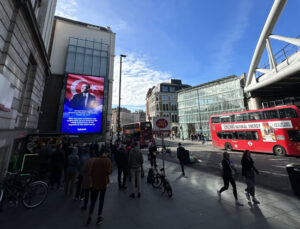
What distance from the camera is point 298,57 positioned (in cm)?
1199

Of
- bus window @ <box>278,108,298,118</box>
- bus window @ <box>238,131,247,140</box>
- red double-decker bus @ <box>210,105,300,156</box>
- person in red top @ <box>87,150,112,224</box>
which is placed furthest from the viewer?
bus window @ <box>238,131,247,140</box>

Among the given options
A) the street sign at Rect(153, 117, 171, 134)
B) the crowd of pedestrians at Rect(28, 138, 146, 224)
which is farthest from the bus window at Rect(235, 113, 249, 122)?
Result: the crowd of pedestrians at Rect(28, 138, 146, 224)

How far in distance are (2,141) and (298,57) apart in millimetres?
21992

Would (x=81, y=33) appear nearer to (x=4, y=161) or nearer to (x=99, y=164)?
(x=4, y=161)

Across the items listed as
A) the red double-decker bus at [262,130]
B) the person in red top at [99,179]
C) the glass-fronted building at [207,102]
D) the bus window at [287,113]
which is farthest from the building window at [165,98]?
the person in red top at [99,179]

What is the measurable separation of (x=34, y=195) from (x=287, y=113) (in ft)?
60.2

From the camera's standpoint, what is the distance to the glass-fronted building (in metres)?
33.2

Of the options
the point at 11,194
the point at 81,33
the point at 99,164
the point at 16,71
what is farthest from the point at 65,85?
the point at 99,164

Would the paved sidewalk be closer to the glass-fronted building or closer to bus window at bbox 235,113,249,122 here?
bus window at bbox 235,113,249,122

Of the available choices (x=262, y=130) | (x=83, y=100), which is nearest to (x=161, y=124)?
(x=262, y=130)

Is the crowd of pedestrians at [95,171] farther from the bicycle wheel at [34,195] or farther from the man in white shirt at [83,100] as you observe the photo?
the man in white shirt at [83,100]

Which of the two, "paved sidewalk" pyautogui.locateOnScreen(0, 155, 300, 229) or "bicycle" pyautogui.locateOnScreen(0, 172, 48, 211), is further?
"bicycle" pyautogui.locateOnScreen(0, 172, 48, 211)

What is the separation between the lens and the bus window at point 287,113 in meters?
11.5

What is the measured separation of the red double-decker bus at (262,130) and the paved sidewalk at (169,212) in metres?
10.3
